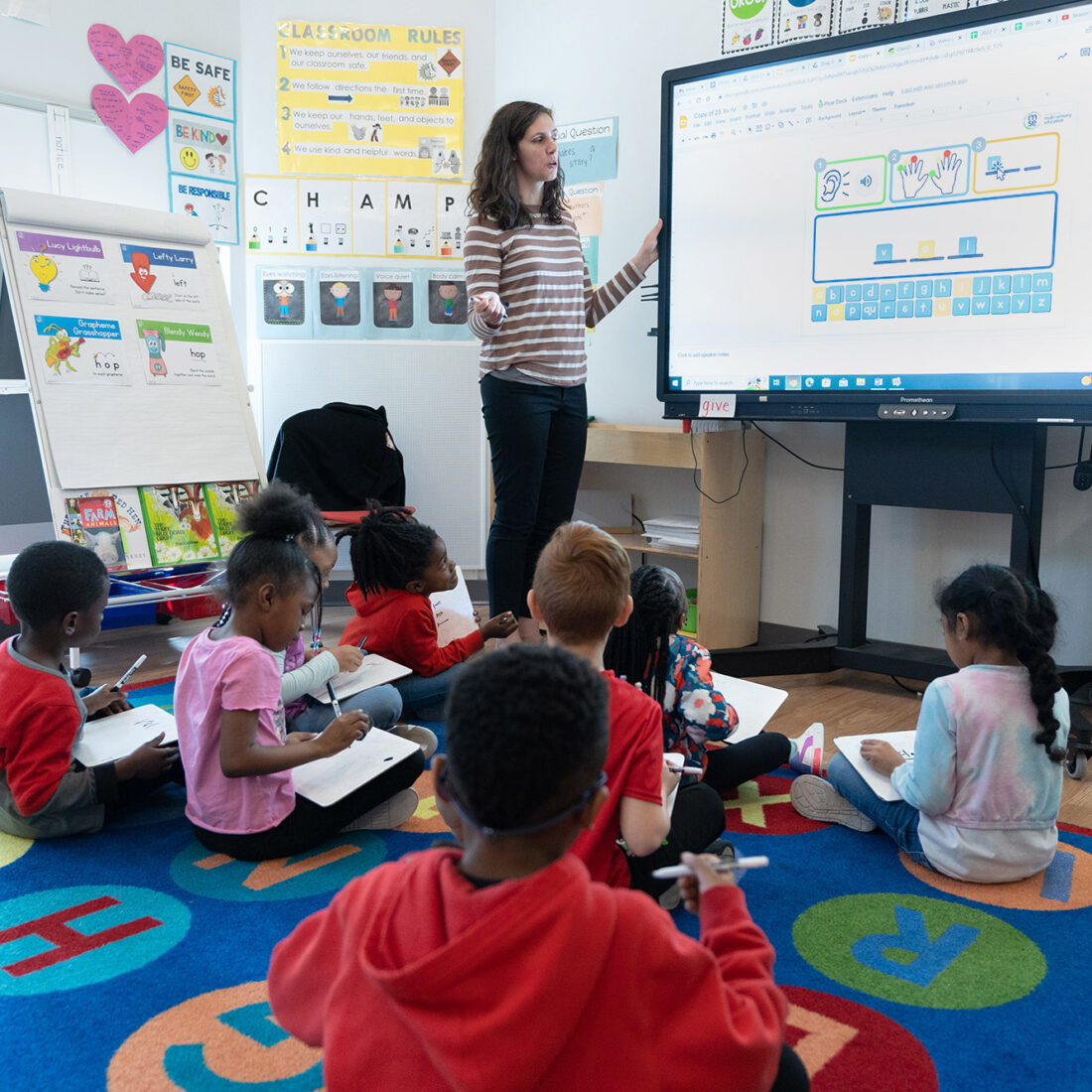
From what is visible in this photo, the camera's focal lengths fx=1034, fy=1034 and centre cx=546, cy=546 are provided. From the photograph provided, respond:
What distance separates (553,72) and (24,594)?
9.76 ft

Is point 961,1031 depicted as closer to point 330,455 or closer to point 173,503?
point 173,503

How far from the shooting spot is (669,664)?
5.98 ft

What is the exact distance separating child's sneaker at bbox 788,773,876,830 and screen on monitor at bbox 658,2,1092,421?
1.15 metres

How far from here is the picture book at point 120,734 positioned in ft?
6.59

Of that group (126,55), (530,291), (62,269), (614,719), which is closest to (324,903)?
(614,719)

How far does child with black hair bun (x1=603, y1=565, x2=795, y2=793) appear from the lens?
5.72 feet

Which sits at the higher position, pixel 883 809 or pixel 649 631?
pixel 649 631

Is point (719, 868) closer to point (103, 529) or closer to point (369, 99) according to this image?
point (103, 529)

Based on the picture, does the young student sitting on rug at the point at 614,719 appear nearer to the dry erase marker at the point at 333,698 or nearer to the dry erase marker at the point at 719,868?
the dry erase marker at the point at 719,868

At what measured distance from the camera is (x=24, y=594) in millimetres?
1873

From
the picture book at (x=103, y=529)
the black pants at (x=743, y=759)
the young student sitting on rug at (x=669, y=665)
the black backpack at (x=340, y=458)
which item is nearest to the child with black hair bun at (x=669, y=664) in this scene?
the young student sitting on rug at (x=669, y=665)

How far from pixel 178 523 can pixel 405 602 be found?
102 centimetres

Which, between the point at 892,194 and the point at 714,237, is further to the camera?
the point at 714,237

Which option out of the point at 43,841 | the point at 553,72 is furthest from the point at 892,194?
the point at 43,841
